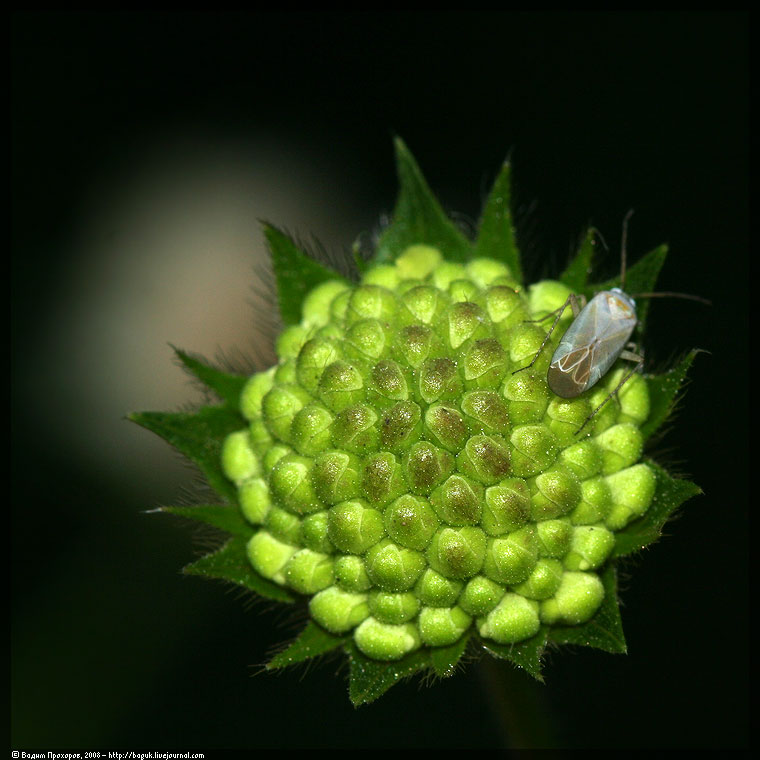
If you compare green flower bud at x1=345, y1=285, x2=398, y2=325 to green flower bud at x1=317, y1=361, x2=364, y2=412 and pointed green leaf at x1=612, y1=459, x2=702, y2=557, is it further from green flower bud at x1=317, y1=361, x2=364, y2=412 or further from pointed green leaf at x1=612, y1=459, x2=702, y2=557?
pointed green leaf at x1=612, y1=459, x2=702, y2=557

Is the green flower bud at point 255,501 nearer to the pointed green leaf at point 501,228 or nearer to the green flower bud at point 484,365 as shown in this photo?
the green flower bud at point 484,365

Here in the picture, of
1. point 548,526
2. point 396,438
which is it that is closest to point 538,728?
point 548,526

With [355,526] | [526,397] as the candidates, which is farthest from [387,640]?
[526,397]

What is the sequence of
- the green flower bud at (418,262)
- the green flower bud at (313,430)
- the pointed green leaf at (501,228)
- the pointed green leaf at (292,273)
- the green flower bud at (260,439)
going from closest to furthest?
1. the green flower bud at (313,430)
2. the green flower bud at (260,439)
3. the green flower bud at (418,262)
4. the pointed green leaf at (501,228)
5. the pointed green leaf at (292,273)

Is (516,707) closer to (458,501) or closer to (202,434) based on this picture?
(458,501)

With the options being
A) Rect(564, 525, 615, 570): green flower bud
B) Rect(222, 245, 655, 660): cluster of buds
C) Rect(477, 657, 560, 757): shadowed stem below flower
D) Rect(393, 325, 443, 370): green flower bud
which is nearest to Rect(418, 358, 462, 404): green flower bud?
Rect(222, 245, 655, 660): cluster of buds

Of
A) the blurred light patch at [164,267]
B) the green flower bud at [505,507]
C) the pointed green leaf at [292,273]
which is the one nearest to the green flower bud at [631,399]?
the green flower bud at [505,507]
